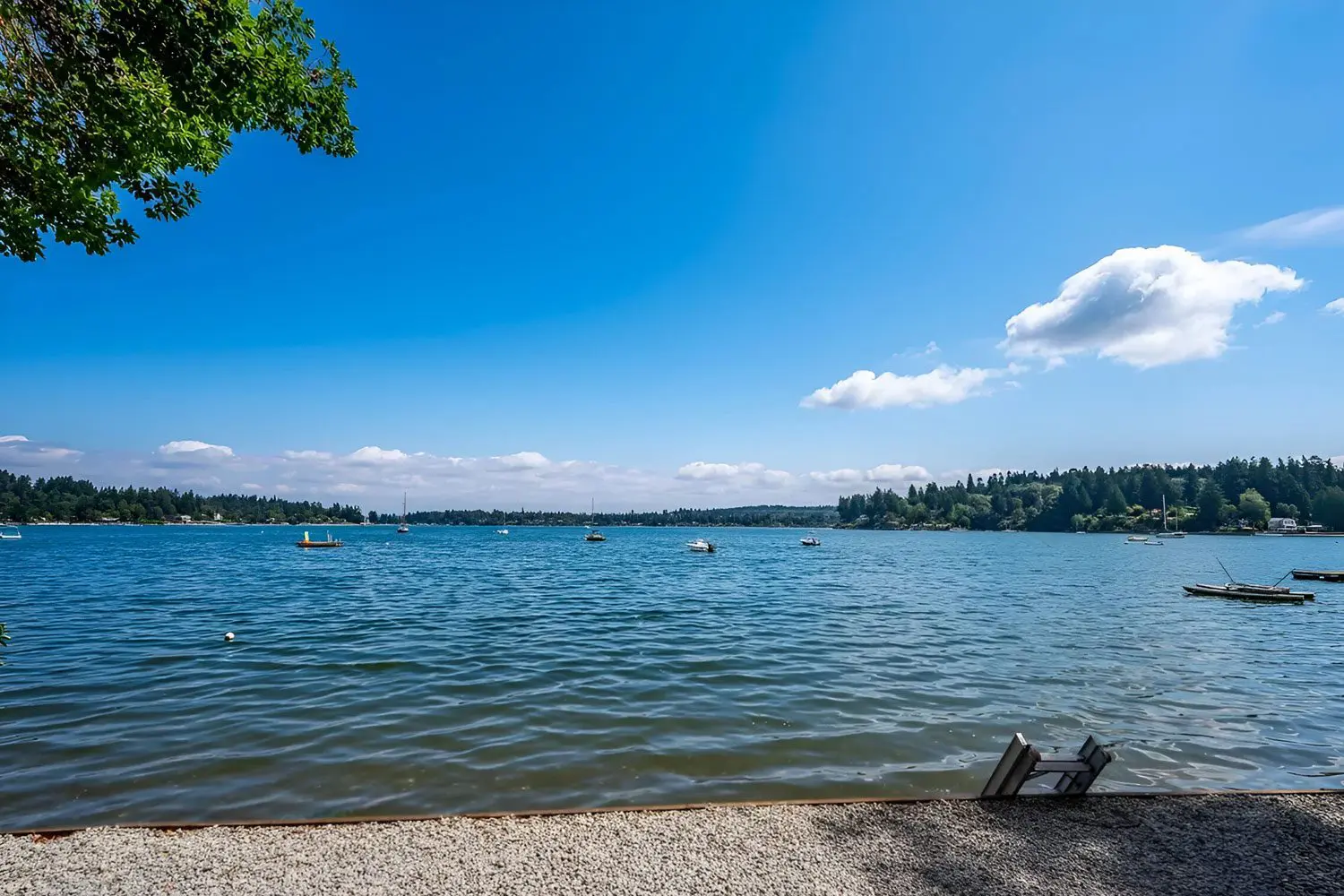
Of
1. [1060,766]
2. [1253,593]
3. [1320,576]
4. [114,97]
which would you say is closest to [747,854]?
[1060,766]

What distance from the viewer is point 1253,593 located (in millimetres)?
37219

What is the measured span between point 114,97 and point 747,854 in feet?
30.3

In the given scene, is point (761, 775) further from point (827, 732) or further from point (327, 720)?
point (327, 720)

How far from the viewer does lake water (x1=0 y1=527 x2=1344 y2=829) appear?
955 centimetres

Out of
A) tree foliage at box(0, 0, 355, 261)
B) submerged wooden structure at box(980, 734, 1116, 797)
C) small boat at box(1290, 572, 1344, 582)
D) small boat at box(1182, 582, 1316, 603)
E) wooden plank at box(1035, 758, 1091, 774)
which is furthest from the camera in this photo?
small boat at box(1290, 572, 1344, 582)

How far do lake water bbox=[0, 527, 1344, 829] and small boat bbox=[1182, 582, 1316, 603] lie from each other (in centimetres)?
634

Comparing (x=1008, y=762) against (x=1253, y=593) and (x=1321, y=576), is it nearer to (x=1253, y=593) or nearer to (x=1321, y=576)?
(x=1253, y=593)

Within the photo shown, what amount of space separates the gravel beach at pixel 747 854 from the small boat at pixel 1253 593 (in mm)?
39464

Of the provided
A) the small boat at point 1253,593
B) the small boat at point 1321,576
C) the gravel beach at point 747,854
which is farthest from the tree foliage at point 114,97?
the small boat at point 1321,576

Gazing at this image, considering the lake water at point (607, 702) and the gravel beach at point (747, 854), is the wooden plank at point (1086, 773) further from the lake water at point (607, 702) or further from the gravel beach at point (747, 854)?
the lake water at point (607, 702)

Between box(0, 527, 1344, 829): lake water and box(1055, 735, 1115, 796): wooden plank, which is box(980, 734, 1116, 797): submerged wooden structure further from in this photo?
box(0, 527, 1344, 829): lake water

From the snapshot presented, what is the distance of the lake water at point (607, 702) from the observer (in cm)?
955

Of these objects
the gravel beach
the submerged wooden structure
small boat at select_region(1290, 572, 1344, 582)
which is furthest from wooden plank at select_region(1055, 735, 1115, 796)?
small boat at select_region(1290, 572, 1344, 582)

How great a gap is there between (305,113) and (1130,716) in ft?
59.1
